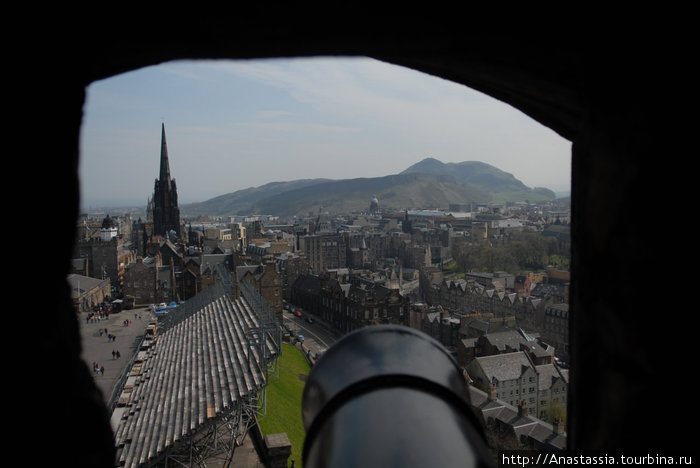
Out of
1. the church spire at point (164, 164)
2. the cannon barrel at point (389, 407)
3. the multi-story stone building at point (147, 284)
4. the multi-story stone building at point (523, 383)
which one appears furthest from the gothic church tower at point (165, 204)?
the cannon barrel at point (389, 407)

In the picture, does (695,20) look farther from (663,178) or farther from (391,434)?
(391,434)

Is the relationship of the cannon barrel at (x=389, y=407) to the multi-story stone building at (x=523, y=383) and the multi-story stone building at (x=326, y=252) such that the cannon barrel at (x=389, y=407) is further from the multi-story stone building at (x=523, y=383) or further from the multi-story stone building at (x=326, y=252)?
the multi-story stone building at (x=326, y=252)

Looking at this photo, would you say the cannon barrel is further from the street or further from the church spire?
the church spire

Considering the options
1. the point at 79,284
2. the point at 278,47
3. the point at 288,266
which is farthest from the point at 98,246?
the point at 278,47

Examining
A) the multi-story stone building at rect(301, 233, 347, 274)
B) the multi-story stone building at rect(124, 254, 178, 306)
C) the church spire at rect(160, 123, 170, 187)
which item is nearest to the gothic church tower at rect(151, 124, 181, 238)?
the church spire at rect(160, 123, 170, 187)

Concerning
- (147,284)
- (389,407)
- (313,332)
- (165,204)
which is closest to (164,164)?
(165,204)

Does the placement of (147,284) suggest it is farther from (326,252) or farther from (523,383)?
(326,252)
